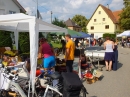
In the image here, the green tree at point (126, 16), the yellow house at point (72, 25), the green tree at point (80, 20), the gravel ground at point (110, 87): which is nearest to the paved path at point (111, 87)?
the gravel ground at point (110, 87)

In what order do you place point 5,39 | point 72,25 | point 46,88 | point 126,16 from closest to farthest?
point 46,88 → point 5,39 → point 126,16 → point 72,25

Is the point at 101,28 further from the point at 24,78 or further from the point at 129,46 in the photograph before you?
the point at 24,78

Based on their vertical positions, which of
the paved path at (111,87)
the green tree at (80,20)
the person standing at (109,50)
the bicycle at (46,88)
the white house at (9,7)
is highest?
the green tree at (80,20)

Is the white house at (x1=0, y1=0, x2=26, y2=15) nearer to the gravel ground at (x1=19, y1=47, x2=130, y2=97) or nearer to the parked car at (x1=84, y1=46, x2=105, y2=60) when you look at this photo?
the parked car at (x1=84, y1=46, x2=105, y2=60)

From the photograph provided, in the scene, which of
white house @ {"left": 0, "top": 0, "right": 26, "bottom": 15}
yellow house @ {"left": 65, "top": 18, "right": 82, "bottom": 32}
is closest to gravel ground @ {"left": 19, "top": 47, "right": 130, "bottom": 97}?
white house @ {"left": 0, "top": 0, "right": 26, "bottom": 15}

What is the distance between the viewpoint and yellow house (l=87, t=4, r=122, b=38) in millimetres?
62062

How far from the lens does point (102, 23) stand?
2510 inches

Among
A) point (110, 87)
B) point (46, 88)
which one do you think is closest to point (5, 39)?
point (110, 87)

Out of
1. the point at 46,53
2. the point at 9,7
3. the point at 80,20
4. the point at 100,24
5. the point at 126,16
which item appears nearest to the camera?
the point at 46,53

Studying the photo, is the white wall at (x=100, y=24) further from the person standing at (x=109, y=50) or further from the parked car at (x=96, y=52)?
the person standing at (x=109, y=50)

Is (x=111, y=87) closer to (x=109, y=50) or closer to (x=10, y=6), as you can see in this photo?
(x=109, y=50)

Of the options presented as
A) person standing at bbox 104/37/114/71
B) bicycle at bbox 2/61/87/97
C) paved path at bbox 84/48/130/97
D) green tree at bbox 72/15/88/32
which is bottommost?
paved path at bbox 84/48/130/97

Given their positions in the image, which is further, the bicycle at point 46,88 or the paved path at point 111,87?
the paved path at point 111,87

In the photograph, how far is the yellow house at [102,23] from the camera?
204ft
